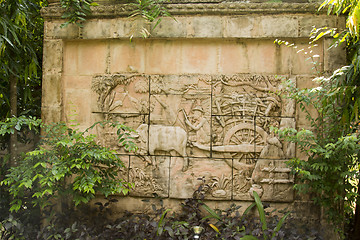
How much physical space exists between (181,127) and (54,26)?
8.62ft

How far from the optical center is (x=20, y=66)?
201 inches

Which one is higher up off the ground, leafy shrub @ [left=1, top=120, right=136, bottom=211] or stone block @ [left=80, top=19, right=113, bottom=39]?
stone block @ [left=80, top=19, right=113, bottom=39]

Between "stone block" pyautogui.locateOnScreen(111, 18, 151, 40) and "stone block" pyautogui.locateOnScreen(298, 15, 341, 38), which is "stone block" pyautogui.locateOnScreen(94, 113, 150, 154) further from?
"stone block" pyautogui.locateOnScreen(298, 15, 341, 38)

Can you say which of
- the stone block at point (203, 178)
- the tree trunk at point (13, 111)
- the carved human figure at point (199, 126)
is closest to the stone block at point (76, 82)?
the tree trunk at point (13, 111)

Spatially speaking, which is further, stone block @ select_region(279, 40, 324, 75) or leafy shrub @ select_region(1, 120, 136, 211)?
stone block @ select_region(279, 40, 324, 75)

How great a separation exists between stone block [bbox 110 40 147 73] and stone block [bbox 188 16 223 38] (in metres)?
0.86

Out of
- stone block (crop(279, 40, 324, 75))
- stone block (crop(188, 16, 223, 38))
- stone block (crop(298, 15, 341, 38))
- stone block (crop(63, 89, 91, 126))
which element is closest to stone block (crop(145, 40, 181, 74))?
stone block (crop(188, 16, 223, 38))

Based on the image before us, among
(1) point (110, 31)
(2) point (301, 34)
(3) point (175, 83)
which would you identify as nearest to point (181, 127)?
(3) point (175, 83)

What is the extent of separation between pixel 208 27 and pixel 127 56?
135 cm

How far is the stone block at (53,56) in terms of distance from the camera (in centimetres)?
518

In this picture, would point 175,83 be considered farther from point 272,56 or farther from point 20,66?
point 20,66

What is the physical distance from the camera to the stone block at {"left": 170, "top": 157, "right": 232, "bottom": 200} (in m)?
4.87

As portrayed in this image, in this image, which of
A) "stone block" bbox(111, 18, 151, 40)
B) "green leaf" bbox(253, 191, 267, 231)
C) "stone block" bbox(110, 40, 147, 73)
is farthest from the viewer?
"stone block" bbox(110, 40, 147, 73)

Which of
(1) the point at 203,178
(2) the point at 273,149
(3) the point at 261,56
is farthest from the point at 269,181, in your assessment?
(3) the point at 261,56
